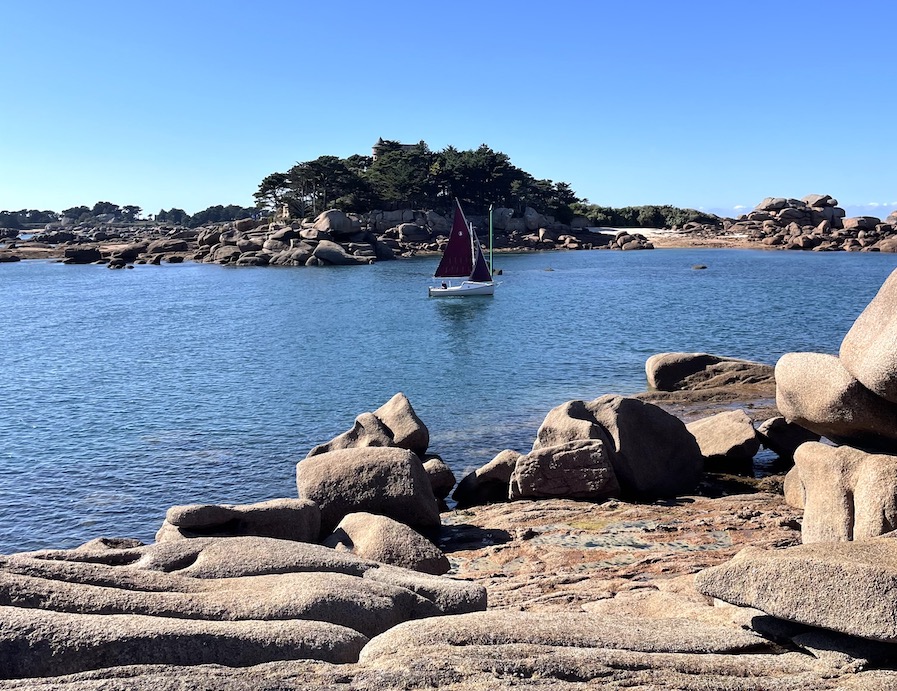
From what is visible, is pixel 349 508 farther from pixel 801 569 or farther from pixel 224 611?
pixel 801 569

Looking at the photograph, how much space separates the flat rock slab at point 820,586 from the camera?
6332 millimetres

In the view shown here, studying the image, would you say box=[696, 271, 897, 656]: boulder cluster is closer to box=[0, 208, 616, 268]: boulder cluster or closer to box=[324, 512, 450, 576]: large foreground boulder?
box=[324, 512, 450, 576]: large foreground boulder

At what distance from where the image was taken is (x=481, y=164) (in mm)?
134000

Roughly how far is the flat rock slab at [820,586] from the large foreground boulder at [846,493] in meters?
3.80

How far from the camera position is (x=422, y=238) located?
12638 centimetres

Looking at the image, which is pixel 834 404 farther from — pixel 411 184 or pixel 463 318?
pixel 411 184

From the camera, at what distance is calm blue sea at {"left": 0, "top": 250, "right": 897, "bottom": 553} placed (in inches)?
817

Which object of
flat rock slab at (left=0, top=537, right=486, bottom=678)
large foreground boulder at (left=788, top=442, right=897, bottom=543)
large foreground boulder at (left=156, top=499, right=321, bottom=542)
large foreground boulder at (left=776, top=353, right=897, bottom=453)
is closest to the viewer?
flat rock slab at (left=0, top=537, right=486, bottom=678)

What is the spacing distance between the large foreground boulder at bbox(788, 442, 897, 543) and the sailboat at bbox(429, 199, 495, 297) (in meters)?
53.5

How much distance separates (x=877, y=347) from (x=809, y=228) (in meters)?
134

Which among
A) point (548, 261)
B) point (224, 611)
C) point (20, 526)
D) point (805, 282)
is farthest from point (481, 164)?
point (224, 611)

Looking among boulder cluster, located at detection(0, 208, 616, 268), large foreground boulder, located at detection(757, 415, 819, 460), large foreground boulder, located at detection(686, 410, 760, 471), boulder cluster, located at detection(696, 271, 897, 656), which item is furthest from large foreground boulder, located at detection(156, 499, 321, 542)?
boulder cluster, located at detection(0, 208, 616, 268)

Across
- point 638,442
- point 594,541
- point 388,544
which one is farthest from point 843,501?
point 388,544

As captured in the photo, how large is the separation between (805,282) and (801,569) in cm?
7359
